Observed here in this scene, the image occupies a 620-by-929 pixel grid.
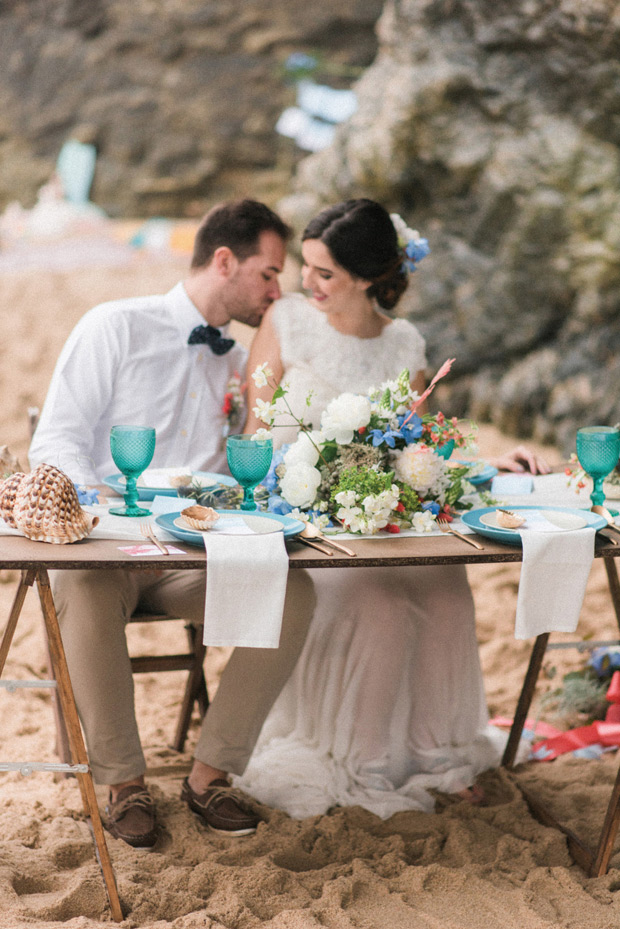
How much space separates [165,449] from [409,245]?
1.03 metres

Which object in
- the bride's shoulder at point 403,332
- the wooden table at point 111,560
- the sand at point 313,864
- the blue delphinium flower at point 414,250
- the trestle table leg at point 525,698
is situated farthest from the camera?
the bride's shoulder at point 403,332

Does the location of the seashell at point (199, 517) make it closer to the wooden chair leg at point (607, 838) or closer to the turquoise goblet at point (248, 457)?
the turquoise goblet at point (248, 457)

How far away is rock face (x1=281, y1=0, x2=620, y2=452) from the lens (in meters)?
5.70

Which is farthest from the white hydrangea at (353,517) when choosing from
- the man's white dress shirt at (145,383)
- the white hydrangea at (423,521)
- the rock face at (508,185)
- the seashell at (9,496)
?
the rock face at (508,185)

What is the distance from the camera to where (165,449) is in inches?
114

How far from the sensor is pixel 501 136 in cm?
605

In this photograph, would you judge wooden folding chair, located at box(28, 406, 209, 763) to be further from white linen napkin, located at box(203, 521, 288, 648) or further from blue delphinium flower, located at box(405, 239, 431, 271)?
blue delphinium flower, located at box(405, 239, 431, 271)

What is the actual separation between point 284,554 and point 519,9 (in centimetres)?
514

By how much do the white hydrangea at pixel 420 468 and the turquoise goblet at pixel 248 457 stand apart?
30cm

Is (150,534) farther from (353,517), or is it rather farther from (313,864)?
(313,864)

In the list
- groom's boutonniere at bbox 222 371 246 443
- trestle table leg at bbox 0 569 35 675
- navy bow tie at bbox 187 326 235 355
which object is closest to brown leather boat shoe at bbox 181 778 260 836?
trestle table leg at bbox 0 569 35 675

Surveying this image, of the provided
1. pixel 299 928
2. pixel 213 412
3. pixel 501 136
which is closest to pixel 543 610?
pixel 299 928

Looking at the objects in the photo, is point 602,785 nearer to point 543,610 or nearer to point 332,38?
point 543,610

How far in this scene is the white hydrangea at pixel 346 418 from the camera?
80.3 inches
